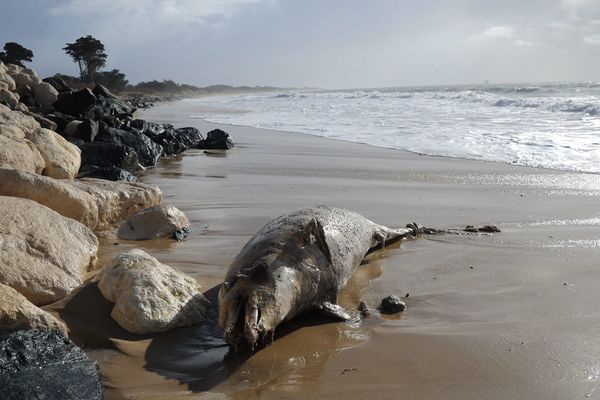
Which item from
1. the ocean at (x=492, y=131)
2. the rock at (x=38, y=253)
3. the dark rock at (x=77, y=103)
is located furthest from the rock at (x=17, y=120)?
the ocean at (x=492, y=131)

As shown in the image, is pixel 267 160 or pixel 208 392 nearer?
pixel 208 392

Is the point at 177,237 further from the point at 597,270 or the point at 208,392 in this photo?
the point at 597,270

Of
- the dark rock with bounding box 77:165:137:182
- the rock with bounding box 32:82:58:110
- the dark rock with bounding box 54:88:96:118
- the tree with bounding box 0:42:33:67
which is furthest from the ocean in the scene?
the tree with bounding box 0:42:33:67

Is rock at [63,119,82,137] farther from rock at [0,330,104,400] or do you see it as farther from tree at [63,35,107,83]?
tree at [63,35,107,83]

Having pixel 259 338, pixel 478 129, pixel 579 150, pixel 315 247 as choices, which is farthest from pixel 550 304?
pixel 478 129

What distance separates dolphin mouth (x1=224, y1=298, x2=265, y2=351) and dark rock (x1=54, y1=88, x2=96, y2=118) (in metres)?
11.9

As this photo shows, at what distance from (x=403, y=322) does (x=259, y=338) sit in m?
1.07

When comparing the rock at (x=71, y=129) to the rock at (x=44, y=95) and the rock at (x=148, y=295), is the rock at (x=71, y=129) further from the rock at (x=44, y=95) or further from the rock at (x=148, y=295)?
the rock at (x=148, y=295)

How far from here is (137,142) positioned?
11.3 m

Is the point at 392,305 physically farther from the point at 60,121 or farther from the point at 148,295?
the point at 60,121

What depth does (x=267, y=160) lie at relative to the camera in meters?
11.5

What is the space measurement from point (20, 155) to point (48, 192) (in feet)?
5.03

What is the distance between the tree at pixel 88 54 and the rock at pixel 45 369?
159 feet

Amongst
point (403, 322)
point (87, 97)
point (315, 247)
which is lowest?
point (403, 322)
